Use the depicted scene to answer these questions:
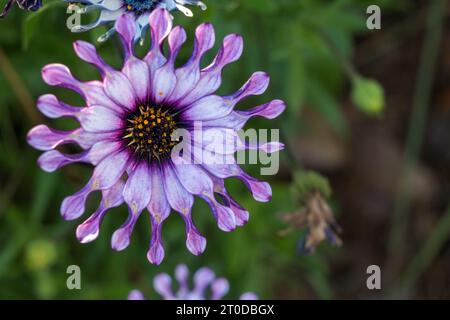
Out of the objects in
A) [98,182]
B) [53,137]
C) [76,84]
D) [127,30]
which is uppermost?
[127,30]

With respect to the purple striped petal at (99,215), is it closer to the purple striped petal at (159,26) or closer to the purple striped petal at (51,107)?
the purple striped petal at (51,107)

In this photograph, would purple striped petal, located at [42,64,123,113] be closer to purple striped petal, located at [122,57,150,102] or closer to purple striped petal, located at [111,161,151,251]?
purple striped petal, located at [122,57,150,102]

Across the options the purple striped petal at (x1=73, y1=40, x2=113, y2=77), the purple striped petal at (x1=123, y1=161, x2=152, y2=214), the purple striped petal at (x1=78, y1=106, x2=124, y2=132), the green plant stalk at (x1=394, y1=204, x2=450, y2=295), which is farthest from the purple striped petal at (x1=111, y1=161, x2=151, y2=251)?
the green plant stalk at (x1=394, y1=204, x2=450, y2=295)

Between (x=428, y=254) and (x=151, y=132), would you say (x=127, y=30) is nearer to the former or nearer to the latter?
(x=151, y=132)

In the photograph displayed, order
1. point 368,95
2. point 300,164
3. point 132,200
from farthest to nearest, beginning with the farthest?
point 300,164 → point 368,95 → point 132,200

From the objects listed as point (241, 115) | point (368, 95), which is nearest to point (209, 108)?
point (241, 115)
